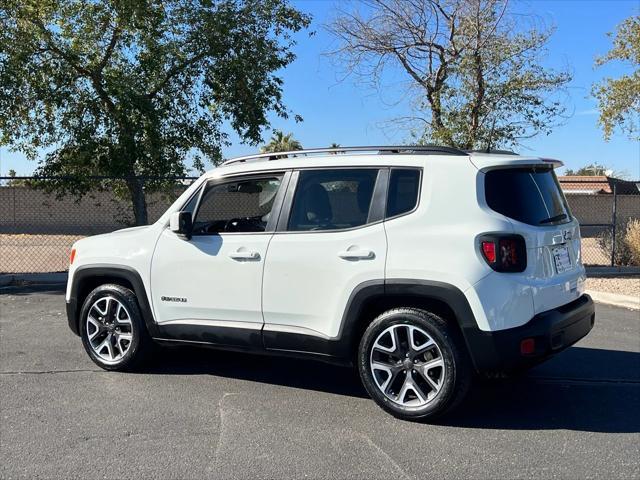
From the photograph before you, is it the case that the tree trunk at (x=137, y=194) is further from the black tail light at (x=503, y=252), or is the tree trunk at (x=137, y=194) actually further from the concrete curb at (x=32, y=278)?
the black tail light at (x=503, y=252)

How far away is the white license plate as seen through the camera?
4.46 meters

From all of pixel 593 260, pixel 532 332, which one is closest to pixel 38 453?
pixel 532 332

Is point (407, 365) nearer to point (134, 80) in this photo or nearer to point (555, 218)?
point (555, 218)

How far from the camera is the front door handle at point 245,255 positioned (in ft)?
16.0

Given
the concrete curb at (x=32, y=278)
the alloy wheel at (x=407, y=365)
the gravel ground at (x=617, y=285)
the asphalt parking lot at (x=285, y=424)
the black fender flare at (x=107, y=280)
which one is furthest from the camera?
the concrete curb at (x=32, y=278)

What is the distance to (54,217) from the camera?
29.4 m

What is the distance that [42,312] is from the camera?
28.0ft

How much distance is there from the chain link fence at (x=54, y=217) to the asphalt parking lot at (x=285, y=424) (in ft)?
22.3

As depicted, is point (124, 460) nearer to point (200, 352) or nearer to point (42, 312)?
point (200, 352)

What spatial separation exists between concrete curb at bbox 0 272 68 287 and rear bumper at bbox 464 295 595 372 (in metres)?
9.04

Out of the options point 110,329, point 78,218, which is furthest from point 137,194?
point 78,218

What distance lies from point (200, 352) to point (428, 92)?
33.2 ft

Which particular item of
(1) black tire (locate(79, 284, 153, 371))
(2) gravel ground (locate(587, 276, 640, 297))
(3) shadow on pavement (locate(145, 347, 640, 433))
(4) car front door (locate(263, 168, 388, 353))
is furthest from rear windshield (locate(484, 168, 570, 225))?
(2) gravel ground (locate(587, 276, 640, 297))

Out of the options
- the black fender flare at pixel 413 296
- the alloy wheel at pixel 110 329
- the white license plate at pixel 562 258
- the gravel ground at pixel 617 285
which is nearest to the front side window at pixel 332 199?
the black fender flare at pixel 413 296
